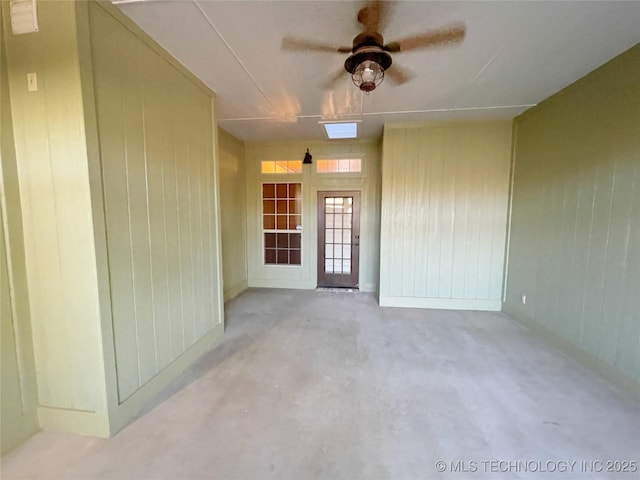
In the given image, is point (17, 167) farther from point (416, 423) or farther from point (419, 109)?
point (419, 109)

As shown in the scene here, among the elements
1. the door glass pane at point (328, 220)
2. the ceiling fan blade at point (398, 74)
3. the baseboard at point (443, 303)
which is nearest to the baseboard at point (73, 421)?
the ceiling fan blade at point (398, 74)

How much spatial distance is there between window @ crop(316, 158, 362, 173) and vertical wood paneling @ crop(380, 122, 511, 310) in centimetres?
106

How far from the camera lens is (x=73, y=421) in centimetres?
189

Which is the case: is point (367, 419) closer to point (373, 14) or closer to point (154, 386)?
point (154, 386)

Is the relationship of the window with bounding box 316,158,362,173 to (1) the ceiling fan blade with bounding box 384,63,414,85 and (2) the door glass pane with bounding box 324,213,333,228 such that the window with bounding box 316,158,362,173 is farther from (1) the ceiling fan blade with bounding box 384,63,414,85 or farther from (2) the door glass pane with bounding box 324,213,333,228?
(1) the ceiling fan blade with bounding box 384,63,414,85

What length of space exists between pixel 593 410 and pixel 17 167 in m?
4.40

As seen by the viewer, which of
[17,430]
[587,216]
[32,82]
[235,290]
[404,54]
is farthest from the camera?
[235,290]

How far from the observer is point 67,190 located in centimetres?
173

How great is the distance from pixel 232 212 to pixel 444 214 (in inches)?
149

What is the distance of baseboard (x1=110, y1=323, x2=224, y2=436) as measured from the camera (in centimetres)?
193

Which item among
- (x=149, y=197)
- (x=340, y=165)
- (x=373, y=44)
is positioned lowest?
(x=149, y=197)

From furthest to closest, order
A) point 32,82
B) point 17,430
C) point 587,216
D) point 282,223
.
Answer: point 282,223 < point 587,216 < point 17,430 < point 32,82

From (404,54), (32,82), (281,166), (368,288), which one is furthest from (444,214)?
(32,82)

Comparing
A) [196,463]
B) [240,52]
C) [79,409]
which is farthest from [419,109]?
[79,409]
